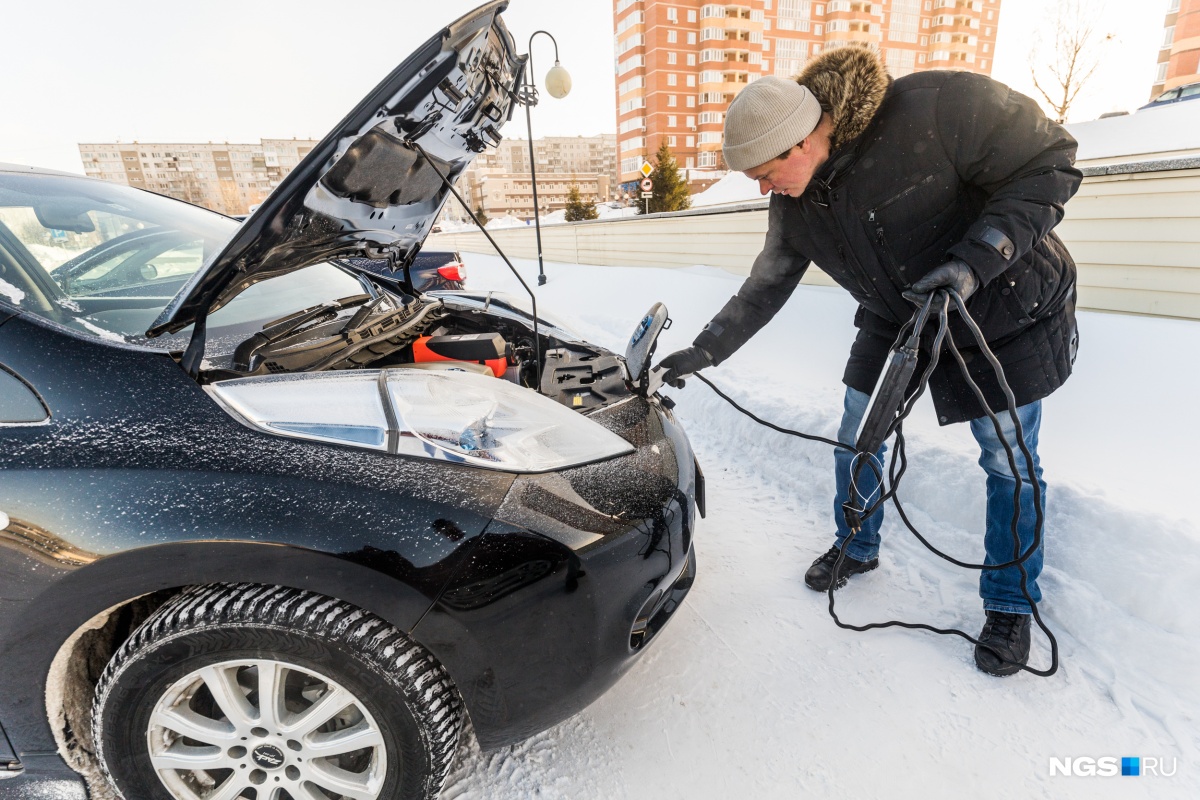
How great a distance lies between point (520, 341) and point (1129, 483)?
8.01ft

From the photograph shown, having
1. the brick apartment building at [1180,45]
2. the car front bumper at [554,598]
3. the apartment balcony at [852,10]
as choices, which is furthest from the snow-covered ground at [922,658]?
the apartment balcony at [852,10]

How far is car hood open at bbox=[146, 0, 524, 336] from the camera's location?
1342 mm

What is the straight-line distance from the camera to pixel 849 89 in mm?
1584

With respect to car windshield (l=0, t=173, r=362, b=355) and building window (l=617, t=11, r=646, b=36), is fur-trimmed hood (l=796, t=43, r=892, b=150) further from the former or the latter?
building window (l=617, t=11, r=646, b=36)

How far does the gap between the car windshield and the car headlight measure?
33cm

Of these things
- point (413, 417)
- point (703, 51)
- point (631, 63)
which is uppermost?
point (703, 51)

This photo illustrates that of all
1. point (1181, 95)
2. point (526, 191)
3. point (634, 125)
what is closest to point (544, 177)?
point (526, 191)

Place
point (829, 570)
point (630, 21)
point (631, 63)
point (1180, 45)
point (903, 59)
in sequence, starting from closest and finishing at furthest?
1. point (829, 570)
2. point (1180, 45)
3. point (630, 21)
4. point (631, 63)
5. point (903, 59)

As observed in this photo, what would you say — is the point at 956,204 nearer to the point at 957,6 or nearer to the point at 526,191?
the point at 526,191

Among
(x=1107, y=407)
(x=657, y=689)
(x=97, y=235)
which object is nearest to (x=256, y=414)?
(x=657, y=689)

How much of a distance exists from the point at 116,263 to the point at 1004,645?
3.32 m

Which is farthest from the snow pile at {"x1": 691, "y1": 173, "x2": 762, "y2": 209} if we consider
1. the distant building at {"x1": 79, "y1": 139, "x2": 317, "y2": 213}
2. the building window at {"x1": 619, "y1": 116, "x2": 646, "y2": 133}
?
the distant building at {"x1": 79, "y1": 139, "x2": 317, "y2": 213}

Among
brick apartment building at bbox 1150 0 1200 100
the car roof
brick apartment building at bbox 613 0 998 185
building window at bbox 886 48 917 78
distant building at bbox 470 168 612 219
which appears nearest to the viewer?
the car roof

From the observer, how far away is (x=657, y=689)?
173 centimetres
